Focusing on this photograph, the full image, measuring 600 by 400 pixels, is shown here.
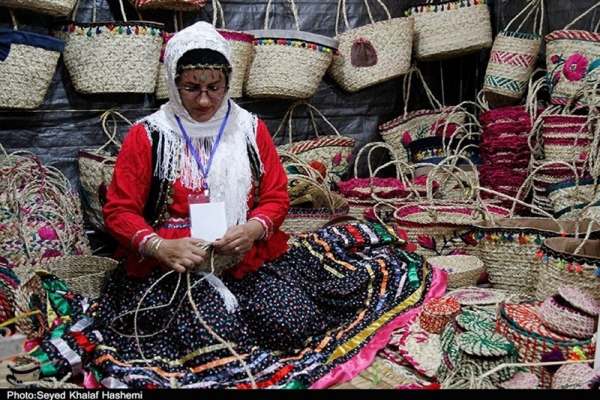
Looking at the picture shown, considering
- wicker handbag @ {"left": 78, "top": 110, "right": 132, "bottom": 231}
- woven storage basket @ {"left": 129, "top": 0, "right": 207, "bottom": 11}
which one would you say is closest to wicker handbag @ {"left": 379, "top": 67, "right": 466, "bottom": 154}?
woven storage basket @ {"left": 129, "top": 0, "right": 207, "bottom": 11}

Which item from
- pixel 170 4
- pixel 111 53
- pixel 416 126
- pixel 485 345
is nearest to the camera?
pixel 485 345

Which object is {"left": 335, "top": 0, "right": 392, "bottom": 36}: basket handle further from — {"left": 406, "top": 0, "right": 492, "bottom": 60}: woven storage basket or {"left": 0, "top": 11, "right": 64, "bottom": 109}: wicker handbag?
{"left": 0, "top": 11, "right": 64, "bottom": 109}: wicker handbag

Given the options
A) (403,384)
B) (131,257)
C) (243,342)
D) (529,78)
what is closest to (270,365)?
(243,342)

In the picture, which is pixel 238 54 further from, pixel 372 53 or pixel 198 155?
pixel 198 155

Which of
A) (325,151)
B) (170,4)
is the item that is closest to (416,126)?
(325,151)

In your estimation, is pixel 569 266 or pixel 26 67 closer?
pixel 569 266

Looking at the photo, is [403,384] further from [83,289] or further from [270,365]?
[83,289]

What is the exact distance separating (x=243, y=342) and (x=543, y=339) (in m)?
0.86

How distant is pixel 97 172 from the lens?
3111mm

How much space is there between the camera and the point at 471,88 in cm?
439

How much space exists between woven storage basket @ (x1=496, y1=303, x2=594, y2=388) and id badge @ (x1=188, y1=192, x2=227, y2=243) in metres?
0.89

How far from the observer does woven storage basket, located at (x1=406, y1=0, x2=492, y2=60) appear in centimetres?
383

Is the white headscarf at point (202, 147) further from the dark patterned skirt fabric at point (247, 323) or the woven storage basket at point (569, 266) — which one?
the woven storage basket at point (569, 266)

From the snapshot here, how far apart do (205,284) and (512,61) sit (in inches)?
91.3
